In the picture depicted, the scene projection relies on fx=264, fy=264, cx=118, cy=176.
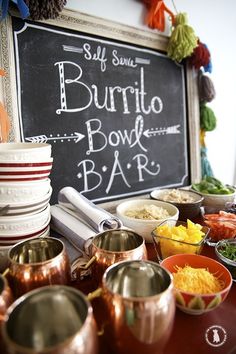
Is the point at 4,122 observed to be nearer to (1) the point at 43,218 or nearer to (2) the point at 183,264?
(1) the point at 43,218

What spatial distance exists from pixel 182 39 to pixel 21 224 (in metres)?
0.99

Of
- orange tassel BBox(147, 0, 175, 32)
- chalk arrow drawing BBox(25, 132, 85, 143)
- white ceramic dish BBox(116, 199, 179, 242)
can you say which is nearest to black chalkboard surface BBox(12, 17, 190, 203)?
chalk arrow drawing BBox(25, 132, 85, 143)

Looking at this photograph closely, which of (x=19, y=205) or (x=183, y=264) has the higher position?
(x=19, y=205)

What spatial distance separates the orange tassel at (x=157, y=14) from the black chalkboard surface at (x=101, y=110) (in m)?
0.10

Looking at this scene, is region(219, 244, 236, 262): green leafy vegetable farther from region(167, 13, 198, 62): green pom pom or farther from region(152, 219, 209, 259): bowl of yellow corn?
region(167, 13, 198, 62): green pom pom

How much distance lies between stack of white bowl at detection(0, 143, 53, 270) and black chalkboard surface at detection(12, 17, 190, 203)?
0.28 metres

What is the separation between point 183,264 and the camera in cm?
64

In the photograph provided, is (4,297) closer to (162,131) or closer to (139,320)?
(139,320)

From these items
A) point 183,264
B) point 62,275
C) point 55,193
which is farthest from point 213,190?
point 62,275

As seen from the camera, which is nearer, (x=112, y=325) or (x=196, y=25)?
(x=112, y=325)

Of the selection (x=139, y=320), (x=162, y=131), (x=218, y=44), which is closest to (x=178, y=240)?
(x=139, y=320)

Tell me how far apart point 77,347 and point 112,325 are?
97 mm

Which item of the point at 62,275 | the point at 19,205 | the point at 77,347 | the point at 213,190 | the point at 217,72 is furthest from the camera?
the point at 217,72

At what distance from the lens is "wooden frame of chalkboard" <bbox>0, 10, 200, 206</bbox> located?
34.0 inches
